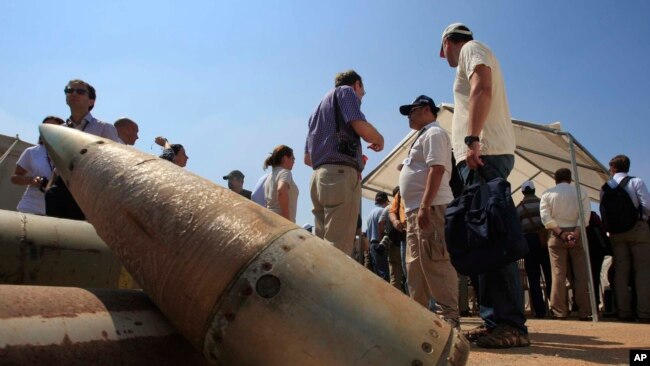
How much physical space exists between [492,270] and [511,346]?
1.51 ft

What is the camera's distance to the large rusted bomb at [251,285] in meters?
1.49

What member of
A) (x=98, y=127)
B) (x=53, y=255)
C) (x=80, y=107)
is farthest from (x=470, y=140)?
(x=80, y=107)

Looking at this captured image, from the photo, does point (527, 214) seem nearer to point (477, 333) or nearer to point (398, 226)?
point (398, 226)

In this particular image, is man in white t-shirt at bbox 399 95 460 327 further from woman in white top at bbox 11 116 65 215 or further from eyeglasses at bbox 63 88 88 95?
woman in white top at bbox 11 116 65 215

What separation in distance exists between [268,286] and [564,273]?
5.50 m

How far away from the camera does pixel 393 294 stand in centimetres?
165

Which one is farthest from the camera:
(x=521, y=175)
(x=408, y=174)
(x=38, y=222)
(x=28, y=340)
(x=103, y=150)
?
(x=521, y=175)

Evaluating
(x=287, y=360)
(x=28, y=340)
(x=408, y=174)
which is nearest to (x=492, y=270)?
(x=408, y=174)

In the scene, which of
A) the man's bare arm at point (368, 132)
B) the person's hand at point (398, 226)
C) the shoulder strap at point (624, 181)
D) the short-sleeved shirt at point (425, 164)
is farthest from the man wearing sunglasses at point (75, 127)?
the shoulder strap at point (624, 181)

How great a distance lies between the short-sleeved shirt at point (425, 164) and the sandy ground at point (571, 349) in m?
1.09

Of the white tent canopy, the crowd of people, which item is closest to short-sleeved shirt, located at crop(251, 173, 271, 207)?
the crowd of people

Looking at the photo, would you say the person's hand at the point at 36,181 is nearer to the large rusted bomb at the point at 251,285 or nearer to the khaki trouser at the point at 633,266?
the large rusted bomb at the point at 251,285

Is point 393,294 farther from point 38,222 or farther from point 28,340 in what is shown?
point 38,222

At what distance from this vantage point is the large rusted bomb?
149 centimetres
